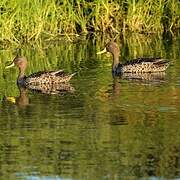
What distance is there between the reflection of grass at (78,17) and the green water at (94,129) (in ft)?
10.0

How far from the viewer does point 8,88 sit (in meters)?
14.4

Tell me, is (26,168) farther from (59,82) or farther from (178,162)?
(59,82)

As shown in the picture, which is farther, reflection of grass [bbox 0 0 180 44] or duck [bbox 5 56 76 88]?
reflection of grass [bbox 0 0 180 44]

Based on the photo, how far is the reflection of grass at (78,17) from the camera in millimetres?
19219

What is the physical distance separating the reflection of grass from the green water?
306 centimetres

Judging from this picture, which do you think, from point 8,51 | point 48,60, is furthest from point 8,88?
point 8,51

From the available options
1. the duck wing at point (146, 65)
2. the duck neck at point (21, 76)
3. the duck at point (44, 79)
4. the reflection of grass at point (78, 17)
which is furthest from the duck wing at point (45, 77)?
the reflection of grass at point (78, 17)

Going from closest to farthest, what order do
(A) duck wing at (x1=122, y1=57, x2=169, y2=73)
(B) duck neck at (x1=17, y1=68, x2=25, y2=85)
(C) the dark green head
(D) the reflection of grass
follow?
(B) duck neck at (x1=17, y1=68, x2=25, y2=85)
(C) the dark green head
(A) duck wing at (x1=122, y1=57, x2=169, y2=73)
(D) the reflection of grass

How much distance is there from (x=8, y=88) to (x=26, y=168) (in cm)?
512

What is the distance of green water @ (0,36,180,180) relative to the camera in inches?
368

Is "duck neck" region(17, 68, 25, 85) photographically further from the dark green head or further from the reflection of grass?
the reflection of grass

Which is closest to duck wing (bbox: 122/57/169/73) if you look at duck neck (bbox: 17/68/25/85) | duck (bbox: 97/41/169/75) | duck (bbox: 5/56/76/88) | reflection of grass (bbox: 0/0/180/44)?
duck (bbox: 97/41/169/75)

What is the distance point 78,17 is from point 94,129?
10.5 m

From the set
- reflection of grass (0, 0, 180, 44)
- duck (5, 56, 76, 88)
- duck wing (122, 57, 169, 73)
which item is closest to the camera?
duck (5, 56, 76, 88)
